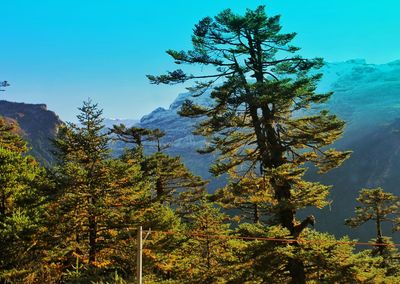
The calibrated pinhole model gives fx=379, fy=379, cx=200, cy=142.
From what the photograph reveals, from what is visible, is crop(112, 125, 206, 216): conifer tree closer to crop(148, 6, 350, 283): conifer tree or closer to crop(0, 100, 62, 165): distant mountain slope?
crop(148, 6, 350, 283): conifer tree

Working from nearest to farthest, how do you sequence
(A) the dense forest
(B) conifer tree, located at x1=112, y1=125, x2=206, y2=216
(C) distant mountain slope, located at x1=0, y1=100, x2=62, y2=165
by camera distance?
(A) the dense forest → (B) conifer tree, located at x1=112, y1=125, x2=206, y2=216 → (C) distant mountain slope, located at x1=0, y1=100, x2=62, y2=165

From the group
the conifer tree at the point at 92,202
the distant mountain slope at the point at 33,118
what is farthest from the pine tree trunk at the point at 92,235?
the distant mountain slope at the point at 33,118

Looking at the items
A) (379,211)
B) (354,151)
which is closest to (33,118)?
(354,151)

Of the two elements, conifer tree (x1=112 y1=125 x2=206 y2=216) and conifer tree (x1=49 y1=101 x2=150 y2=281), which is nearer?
conifer tree (x1=49 y1=101 x2=150 y2=281)

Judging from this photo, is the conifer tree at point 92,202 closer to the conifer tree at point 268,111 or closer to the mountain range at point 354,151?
the conifer tree at point 268,111

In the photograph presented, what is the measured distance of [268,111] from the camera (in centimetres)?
1677

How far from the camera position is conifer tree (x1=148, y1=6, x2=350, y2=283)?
49.8ft

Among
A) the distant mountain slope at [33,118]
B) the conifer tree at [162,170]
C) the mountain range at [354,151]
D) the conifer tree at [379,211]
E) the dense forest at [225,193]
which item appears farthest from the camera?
the distant mountain slope at [33,118]

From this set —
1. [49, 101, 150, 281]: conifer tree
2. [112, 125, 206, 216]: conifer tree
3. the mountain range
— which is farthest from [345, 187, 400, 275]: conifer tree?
the mountain range

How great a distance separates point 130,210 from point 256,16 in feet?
34.1

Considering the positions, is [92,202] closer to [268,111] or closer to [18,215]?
[18,215]

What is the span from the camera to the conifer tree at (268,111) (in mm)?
15164

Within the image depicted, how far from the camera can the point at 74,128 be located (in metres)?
18.2

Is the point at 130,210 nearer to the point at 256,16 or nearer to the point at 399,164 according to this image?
the point at 256,16
